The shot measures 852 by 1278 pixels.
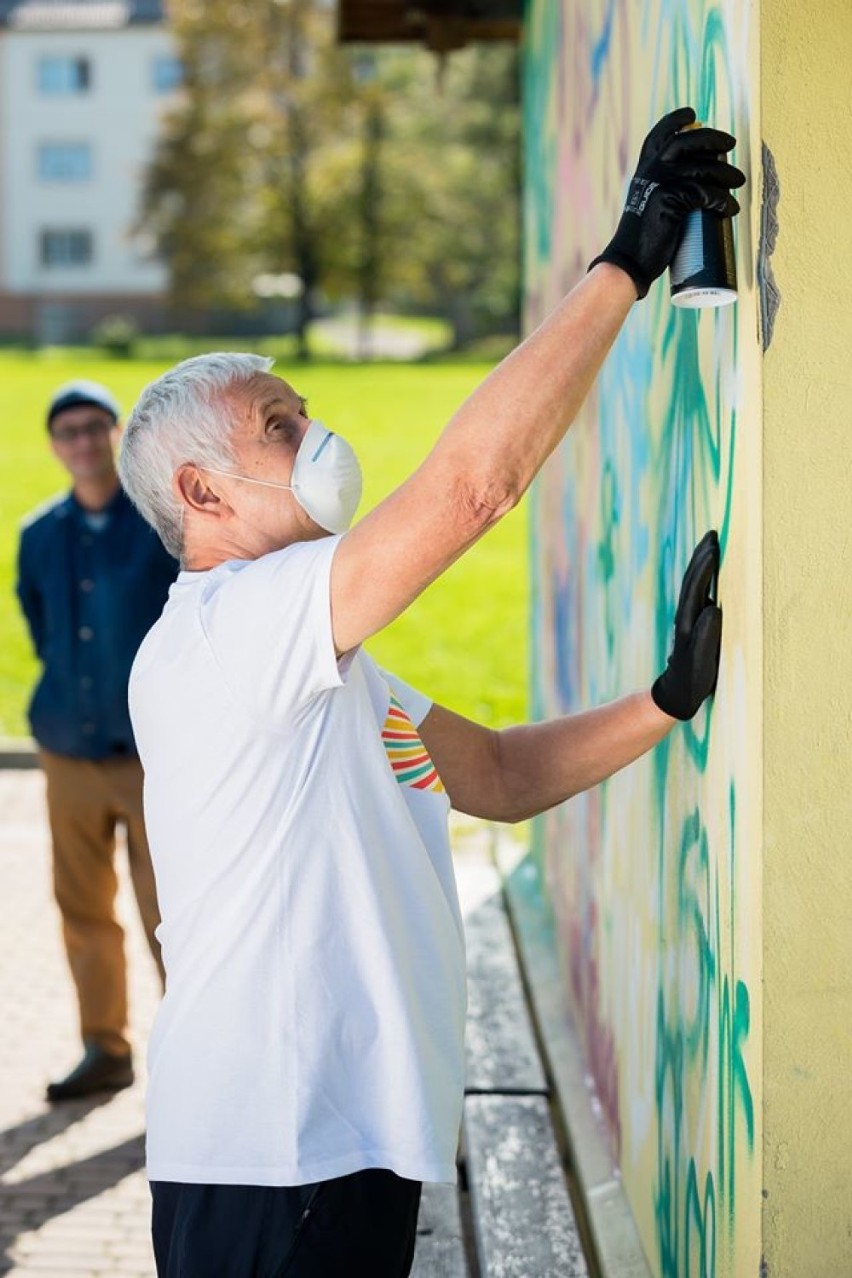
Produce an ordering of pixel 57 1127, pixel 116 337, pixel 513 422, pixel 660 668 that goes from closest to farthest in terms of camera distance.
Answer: pixel 513 422 < pixel 660 668 < pixel 57 1127 < pixel 116 337

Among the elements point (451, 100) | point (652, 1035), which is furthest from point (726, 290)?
point (451, 100)

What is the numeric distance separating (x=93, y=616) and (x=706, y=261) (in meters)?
3.68

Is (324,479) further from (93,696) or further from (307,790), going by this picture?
(93,696)

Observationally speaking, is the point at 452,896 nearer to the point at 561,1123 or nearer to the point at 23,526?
the point at 561,1123

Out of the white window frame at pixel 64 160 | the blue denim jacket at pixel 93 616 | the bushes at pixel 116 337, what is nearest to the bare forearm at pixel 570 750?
the blue denim jacket at pixel 93 616

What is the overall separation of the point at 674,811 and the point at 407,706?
24.7 inches

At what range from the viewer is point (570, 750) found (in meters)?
3.06

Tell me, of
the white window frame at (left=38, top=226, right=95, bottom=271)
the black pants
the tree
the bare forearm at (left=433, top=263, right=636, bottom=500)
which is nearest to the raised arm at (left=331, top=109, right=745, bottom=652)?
the bare forearm at (left=433, top=263, right=636, bottom=500)

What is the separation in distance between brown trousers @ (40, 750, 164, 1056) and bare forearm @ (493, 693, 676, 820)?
9.32 feet

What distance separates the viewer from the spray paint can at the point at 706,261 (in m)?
2.43

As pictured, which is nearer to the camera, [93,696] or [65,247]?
[93,696]

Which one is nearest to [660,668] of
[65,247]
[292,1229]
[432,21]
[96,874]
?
[292,1229]

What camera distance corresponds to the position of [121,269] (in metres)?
62.3

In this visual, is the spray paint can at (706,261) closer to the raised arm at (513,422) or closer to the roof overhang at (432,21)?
the raised arm at (513,422)
